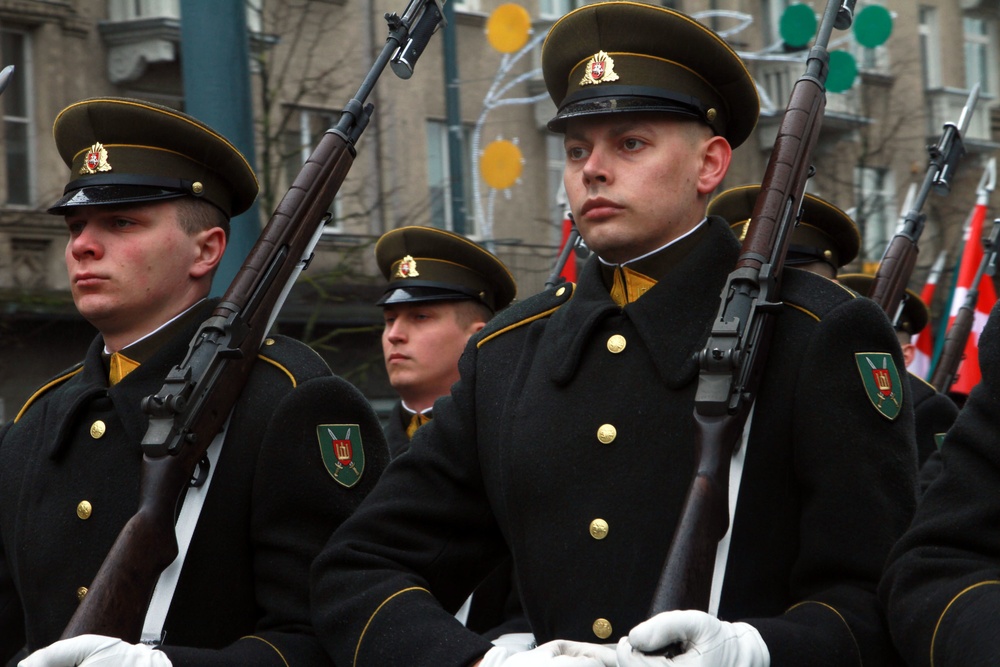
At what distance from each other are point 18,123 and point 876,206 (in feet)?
40.8

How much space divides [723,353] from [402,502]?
84cm

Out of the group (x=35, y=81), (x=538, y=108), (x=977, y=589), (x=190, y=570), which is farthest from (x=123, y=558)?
(x=538, y=108)

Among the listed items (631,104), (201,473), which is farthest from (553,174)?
(631,104)

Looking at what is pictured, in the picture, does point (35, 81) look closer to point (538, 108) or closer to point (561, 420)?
point (538, 108)

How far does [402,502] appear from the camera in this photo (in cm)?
369

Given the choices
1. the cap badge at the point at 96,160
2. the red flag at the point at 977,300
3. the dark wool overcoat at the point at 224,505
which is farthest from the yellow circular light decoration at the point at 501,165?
the dark wool overcoat at the point at 224,505

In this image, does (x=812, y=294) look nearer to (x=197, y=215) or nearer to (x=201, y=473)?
(x=201, y=473)

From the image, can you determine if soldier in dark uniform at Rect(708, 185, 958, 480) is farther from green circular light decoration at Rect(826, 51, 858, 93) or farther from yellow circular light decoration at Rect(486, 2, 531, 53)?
yellow circular light decoration at Rect(486, 2, 531, 53)

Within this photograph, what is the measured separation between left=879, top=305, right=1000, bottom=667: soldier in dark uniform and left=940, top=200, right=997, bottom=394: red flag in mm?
5060

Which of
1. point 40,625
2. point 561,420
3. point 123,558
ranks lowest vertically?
point 40,625

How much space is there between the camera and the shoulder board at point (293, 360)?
409 centimetres

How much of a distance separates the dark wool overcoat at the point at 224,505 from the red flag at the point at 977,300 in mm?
4792

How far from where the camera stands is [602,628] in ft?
11.1

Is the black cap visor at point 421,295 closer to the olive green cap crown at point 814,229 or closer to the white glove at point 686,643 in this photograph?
the olive green cap crown at point 814,229
